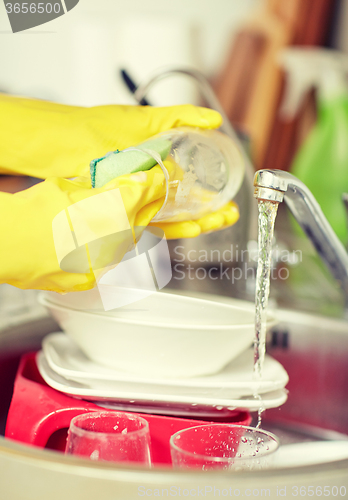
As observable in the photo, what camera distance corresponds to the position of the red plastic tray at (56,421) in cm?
36

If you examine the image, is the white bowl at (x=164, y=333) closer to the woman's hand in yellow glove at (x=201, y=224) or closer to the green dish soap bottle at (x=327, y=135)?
the woman's hand in yellow glove at (x=201, y=224)

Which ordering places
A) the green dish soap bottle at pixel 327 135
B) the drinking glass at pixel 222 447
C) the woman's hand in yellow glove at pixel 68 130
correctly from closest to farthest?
the drinking glass at pixel 222 447, the woman's hand in yellow glove at pixel 68 130, the green dish soap bottle at pixel 327 135

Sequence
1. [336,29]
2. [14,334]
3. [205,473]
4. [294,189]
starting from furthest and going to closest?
1. [336,29]
2. [14,334]
3. [294,189]
4. [205,473]

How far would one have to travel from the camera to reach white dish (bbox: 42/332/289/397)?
1.23 feet

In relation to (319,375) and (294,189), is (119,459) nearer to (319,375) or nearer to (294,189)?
(294,189)

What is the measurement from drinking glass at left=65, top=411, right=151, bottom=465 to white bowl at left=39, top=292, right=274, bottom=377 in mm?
66

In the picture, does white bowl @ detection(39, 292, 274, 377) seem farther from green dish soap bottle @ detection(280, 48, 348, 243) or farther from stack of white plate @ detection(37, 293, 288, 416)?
green dish soap bottle @ detection(280, 48, 348, 243)

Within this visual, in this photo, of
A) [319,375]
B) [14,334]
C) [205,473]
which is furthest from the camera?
[319,375]

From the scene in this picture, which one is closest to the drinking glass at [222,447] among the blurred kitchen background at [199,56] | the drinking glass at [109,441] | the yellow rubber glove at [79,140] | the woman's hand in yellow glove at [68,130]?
the drinking glass at [109,441]

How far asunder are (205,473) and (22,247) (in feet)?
0.57

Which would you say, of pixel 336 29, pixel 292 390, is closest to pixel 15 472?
pixel 292 390

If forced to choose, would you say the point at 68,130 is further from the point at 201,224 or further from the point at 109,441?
the point at 109,441

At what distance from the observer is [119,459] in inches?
11.9

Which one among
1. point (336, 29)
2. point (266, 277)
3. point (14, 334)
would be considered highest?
point (336, 29)
